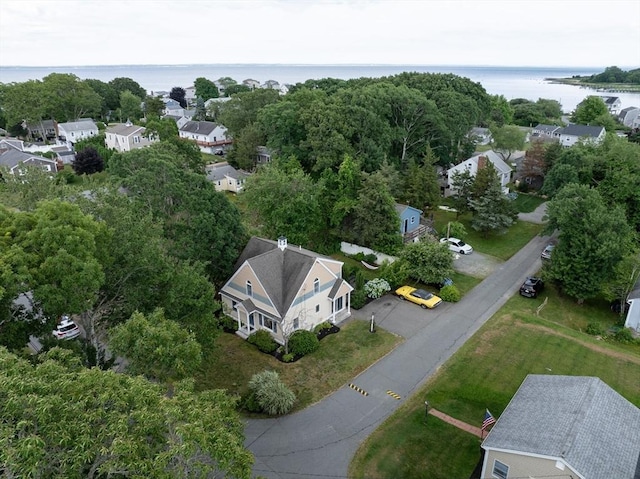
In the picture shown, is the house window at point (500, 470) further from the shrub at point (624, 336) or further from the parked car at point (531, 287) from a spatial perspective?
the parked car at point (531, 287)

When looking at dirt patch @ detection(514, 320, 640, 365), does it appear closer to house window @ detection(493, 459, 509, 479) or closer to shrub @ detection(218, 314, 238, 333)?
house window @ detection(493, 459, 509, 479)

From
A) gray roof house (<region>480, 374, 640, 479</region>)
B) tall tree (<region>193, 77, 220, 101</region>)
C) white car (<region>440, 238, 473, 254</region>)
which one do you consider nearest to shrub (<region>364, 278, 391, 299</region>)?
white car (<region>440, 238, 473, 254</region>)

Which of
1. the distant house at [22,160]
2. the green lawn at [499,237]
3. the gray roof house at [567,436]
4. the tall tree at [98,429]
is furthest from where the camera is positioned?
the distant house at [22,160]

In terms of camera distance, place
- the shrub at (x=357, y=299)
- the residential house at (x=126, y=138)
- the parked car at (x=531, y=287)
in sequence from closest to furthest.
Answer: the shrub at (x=357, y=299), the parked car at (x=531, y=287), the residential house at (x=126, y=138)

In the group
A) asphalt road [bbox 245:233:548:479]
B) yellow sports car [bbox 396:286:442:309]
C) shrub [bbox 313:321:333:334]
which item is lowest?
asphalt road [bbox 245:233:548:479]

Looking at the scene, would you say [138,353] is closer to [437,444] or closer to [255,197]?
[437,444]

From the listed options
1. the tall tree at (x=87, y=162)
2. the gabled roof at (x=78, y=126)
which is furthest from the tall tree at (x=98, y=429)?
the gabled roof at (x=78, y=126)

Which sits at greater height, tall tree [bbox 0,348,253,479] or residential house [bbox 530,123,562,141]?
tall tree [bbox 0,348,253,479]

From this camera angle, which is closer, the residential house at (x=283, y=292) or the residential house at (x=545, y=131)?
the residential house at (x=283, y=292)
